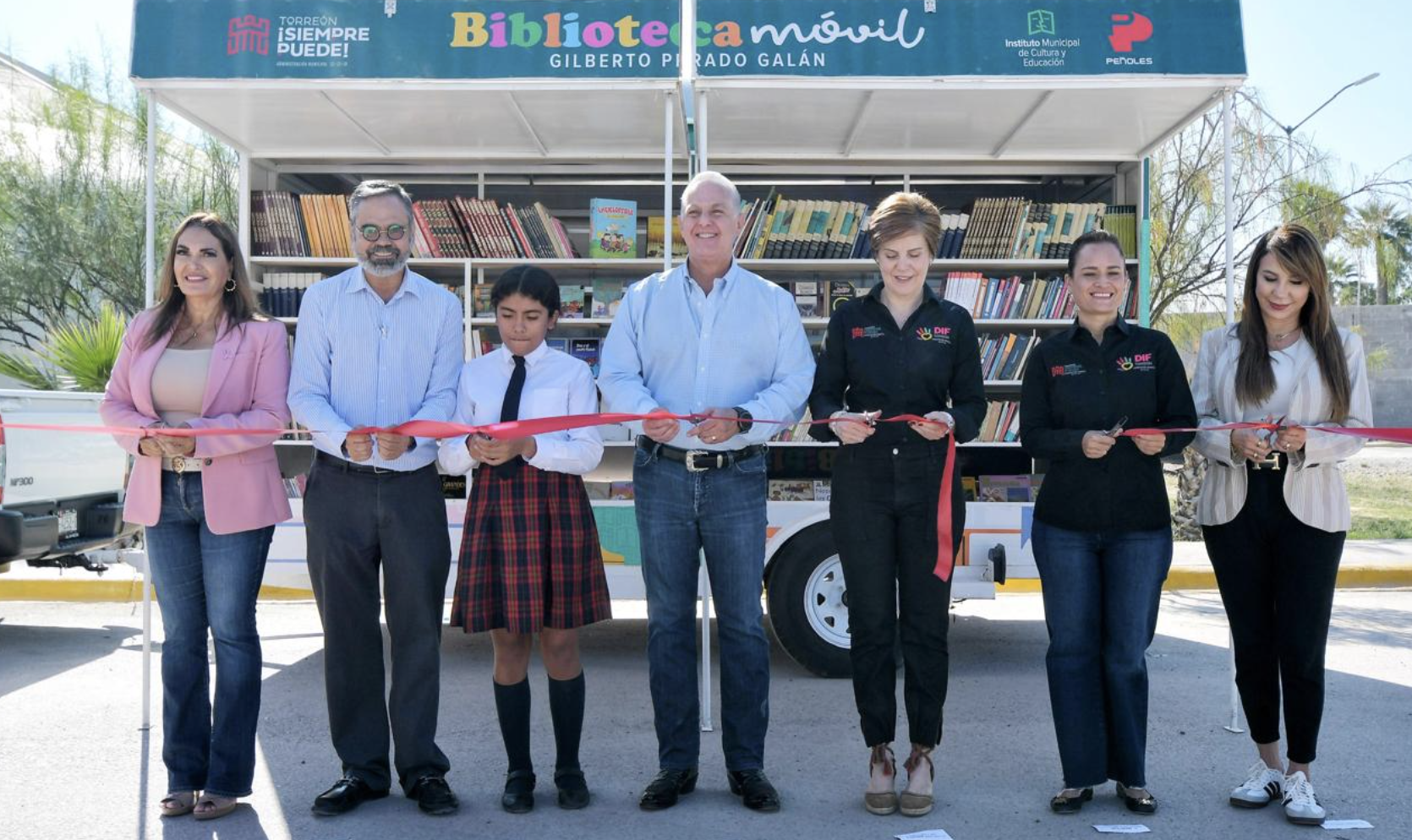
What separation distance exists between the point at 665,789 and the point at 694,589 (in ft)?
2.21

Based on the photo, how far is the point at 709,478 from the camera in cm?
387

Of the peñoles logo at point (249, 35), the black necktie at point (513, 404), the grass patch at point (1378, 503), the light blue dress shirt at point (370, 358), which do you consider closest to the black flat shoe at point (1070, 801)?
the black necktie at point (513, 404)

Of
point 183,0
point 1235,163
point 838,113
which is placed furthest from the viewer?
point 1235,163

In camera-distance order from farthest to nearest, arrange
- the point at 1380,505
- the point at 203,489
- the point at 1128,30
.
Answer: the point at 1380,505 < the point at 1128,30 < the point at 203,489

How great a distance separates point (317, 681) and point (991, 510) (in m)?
3.61

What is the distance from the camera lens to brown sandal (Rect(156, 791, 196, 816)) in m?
3.78

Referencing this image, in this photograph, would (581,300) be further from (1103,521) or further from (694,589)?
(1103,521)

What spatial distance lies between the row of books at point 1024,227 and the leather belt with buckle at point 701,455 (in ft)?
10.6

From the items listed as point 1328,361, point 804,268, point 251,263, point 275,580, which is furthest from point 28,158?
point 1328,361

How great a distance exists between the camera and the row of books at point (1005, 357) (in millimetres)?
6492

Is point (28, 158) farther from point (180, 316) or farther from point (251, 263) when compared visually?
point (180, 316)

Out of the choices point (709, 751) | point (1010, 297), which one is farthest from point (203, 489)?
point (1010, 297)

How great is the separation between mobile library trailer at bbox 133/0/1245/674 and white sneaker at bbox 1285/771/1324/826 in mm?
2312

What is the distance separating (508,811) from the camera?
12.6 feet
